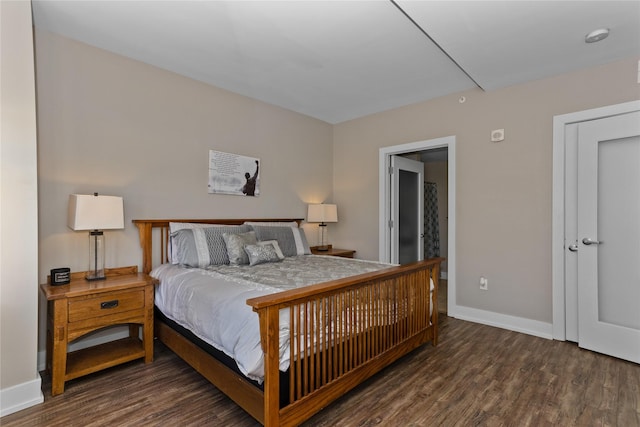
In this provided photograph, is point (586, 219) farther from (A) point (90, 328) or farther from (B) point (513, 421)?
(A) point (90, 328)

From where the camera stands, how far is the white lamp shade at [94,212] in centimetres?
229

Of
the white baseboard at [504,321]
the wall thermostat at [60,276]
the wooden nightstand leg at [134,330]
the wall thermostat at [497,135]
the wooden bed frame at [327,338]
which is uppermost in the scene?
the wall thermostat at [497,135]

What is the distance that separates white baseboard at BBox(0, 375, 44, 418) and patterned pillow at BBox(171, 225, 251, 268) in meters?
1.18

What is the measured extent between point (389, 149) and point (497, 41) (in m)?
1.90

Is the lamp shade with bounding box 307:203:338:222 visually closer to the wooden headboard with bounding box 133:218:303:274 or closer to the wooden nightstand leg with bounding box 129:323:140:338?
the wooden headboard with bounding box 133:218:303:274

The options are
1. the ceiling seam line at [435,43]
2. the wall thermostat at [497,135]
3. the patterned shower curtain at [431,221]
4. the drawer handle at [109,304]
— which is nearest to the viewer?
the ceiling seam line at [435,43]

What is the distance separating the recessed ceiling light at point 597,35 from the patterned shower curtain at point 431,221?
11.7ft

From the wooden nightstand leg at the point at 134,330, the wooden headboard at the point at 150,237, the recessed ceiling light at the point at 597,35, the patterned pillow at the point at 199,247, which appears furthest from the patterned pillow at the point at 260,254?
the recessed ceiling light at the point at 597,35

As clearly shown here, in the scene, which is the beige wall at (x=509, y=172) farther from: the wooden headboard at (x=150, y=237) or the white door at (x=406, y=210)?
the wooden headboard at (x=150, y=237)

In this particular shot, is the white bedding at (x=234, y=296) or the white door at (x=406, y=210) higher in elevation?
the white door at (x=406, y=210)

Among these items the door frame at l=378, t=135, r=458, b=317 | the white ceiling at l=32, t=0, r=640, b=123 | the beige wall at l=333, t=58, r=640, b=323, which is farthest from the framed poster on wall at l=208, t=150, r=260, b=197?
the beige wall at l=333, t=58, r=640, b=323

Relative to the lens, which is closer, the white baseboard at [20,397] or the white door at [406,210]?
the white baseboard at [20,397]

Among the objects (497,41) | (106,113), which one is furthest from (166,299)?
(497,41)

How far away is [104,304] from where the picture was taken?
228cm
